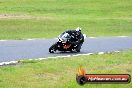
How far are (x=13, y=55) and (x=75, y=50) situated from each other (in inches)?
124

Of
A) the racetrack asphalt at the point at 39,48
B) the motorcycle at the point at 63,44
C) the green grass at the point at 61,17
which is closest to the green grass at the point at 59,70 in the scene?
the racetrack asphalt at the point at 39,48

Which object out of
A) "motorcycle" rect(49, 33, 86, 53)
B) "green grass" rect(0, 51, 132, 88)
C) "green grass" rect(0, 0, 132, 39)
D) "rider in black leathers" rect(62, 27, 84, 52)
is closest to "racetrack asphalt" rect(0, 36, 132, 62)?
"motorcycle" rect(49, 33, 86, 53)

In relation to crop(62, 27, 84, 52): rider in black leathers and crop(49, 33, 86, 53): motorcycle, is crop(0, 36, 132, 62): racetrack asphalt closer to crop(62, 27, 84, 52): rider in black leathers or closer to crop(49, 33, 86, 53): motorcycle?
crop(49, 33, 86, 53): motorcycle

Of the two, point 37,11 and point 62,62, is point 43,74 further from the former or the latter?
point 37,11

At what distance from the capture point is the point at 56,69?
15836mm

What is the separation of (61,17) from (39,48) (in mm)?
22443

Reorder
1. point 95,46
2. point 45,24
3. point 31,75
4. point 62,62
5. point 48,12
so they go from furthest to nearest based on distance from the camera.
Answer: point 48,12
point 45,24
point 95,46
point 62,62
point 31,75

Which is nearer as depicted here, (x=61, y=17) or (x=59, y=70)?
(x=59, y=70)

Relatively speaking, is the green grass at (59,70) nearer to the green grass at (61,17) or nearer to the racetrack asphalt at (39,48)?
the racetrack asphalt at (39,48)

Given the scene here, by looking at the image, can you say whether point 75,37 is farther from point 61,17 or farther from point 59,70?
point 61,17

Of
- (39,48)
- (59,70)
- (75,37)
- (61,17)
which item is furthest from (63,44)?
(61,17)

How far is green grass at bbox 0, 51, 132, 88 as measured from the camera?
43.9 ft

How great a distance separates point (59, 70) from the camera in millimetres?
15734

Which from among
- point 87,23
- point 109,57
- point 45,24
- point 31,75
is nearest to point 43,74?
point 31,75
